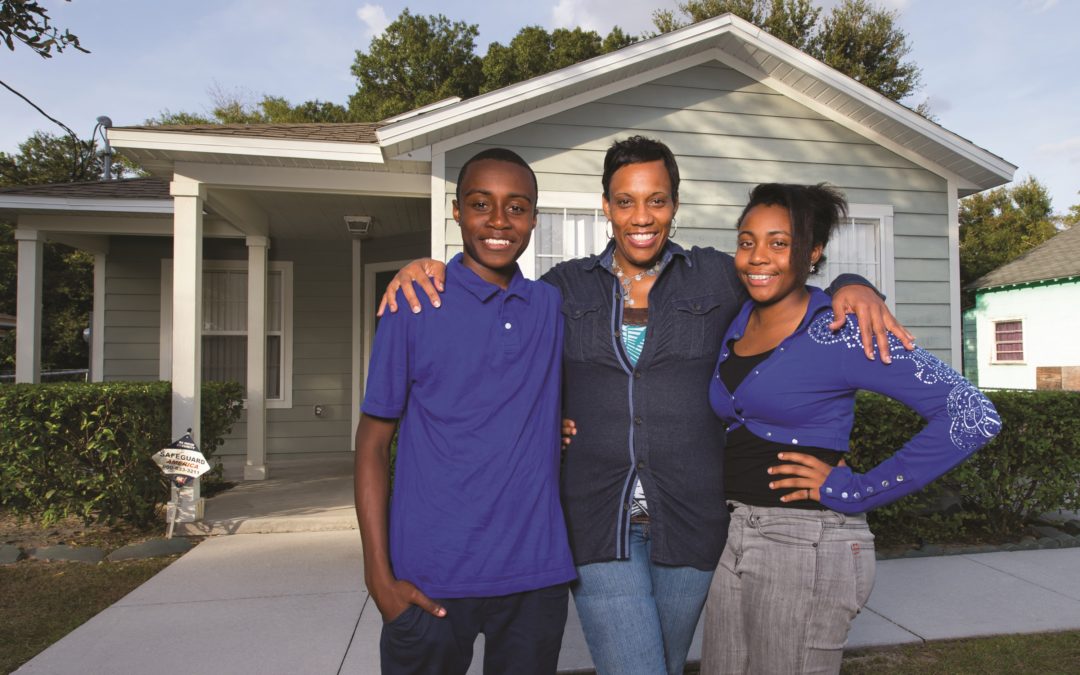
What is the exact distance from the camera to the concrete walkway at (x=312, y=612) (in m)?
3.46

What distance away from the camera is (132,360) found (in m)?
8.83

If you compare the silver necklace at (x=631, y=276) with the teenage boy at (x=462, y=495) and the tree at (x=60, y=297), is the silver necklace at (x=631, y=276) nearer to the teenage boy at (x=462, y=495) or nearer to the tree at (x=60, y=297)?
the teenage boy at (x=462, y=495)

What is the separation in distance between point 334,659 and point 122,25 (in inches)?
355

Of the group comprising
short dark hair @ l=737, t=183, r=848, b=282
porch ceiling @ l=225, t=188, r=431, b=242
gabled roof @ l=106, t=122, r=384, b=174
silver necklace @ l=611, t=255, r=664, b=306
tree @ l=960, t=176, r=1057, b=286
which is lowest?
silver necklace @ l=611, t=255, r=664, b=306

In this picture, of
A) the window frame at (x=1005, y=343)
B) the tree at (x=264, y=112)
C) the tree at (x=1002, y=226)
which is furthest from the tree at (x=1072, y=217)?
the tree at (x=264, y=112)

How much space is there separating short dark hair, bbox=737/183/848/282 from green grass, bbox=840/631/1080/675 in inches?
94.8

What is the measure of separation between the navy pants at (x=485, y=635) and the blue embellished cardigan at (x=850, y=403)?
0.68 m

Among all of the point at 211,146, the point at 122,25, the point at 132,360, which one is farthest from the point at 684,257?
the point at 122,25

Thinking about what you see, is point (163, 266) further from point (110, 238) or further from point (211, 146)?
point (211, 146)

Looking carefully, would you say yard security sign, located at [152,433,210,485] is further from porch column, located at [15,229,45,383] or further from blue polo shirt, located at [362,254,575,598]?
blue polo shirt, located at [362,254,575,598]

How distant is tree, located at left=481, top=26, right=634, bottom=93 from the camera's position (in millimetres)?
25891

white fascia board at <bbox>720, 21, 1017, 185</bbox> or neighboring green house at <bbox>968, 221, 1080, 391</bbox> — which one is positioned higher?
white fascia board at <bbox>720, 21, 1017, 185</bbox>

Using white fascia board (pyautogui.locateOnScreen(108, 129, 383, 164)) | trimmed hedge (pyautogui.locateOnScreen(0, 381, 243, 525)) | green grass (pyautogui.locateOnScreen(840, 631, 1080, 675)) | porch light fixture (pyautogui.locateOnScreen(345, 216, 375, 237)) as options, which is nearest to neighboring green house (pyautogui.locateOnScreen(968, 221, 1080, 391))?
porch light fixture (pyautogui.locateOnScreen(345, 216, 375, 237))

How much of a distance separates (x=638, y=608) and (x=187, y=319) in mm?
5353
